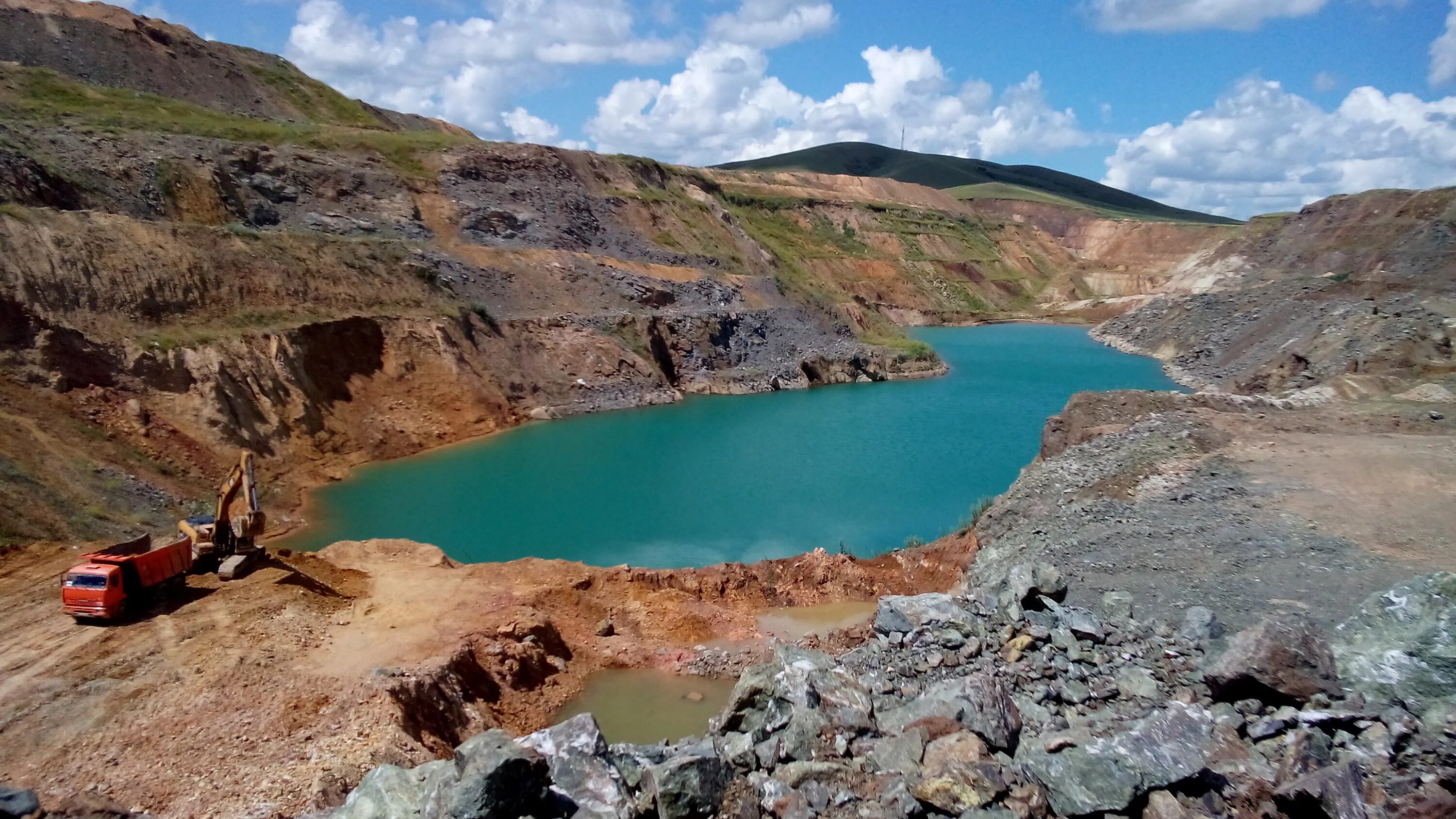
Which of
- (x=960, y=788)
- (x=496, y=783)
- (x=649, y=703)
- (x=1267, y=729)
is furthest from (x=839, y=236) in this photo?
(x=496, y=783)

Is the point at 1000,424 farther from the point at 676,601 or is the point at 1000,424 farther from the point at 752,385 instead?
the point at 676,601

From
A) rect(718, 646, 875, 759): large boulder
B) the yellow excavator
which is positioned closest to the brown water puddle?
rect(718, 646, 875, 759): large boulder

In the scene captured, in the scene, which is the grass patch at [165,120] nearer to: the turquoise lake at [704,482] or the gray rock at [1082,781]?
the turquoise lake at [704,482]

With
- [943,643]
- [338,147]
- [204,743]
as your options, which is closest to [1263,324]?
[943,643]

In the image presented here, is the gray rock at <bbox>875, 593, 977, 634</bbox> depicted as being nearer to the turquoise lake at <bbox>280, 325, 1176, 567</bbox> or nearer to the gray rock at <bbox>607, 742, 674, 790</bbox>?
the gray rock at <bbox>607, 742, 674, 790</bbox>

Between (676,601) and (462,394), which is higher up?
(462,394)

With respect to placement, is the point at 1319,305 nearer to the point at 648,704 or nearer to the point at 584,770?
the point at 648,704

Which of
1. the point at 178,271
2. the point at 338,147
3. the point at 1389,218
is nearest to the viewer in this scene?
the point at 178,271
